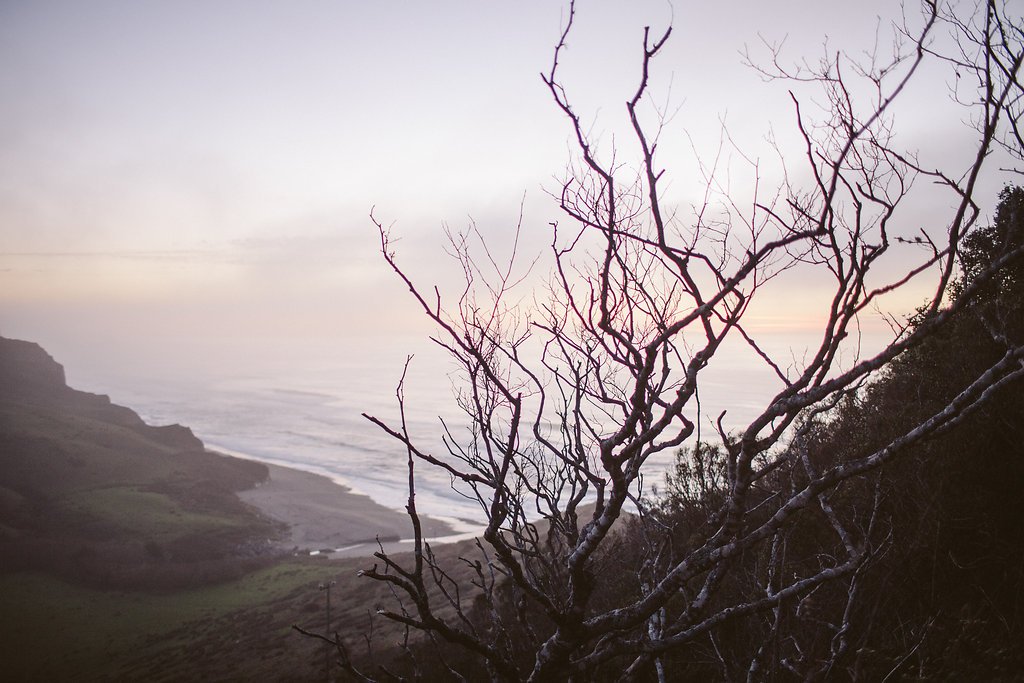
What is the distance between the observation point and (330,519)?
138 feet

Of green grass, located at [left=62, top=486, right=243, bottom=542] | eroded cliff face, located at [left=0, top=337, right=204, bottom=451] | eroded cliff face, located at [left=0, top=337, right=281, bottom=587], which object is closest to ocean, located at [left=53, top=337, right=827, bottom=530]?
eroded cliff face, located at [left=0, top=337, right=204, bottom=451]

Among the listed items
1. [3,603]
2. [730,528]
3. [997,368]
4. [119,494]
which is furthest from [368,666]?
Answer: [119,494]

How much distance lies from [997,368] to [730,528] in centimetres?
173

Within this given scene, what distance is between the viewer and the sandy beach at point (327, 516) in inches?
1497

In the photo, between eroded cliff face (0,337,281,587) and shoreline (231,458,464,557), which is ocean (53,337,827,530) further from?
eroded cliff face (0,337,281,587)

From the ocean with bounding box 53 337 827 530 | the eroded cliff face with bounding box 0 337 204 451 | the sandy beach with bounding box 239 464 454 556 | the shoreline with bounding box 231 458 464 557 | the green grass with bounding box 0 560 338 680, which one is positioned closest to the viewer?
the green grass with bounding box 0 560 338 680

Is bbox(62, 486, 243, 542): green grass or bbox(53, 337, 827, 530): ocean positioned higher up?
bbox(53, 337, 827, 530): ocean

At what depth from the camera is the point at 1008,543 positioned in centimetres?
908

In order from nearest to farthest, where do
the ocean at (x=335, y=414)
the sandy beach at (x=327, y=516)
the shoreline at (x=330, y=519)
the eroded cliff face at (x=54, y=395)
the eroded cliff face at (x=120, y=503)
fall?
the eroded cliff face at (x=120, y=503)
the shoreline at (x=330, y=519)
the sandy beach at (x=327, y=516)
the ocean at (x=335, y=414)
the eroded cliff face at (x=54, y=395)

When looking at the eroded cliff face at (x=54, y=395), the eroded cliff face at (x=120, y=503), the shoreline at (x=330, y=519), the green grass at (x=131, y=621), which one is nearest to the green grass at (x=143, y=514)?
the eroded cliff face at (x=120, y=503)

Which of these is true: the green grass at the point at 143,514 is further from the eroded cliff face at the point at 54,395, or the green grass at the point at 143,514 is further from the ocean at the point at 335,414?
the eroded cliff face at the point at 54,395

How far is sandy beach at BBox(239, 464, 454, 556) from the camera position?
125ft

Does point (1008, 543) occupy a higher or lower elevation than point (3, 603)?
higher

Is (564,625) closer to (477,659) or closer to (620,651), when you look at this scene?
(620,651)
